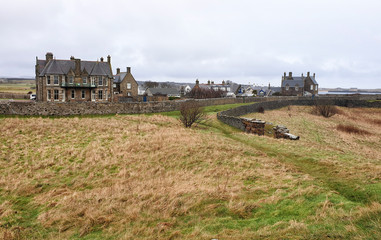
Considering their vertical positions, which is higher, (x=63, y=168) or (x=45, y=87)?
(x=45, y=87)

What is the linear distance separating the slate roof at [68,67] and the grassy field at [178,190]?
3204cm

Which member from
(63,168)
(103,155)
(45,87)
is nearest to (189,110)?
(103,155)

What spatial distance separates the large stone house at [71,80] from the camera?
4906cm

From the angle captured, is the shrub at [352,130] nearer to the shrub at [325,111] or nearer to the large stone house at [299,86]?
the shrub at [325,111]

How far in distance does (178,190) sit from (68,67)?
4834 centimetres

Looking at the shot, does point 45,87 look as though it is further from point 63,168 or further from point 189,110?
point 63,168

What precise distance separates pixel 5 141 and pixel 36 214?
12.9 meters

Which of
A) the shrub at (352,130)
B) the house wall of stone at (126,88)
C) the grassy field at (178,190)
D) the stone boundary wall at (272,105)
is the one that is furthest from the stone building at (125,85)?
the shrub at (352,130)

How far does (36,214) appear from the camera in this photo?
950 cm

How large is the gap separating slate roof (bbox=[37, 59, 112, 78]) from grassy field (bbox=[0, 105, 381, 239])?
105 ft

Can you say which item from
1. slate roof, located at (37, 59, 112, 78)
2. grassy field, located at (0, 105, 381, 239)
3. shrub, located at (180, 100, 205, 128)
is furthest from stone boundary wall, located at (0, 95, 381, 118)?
slate roof, located at (37, 59, 112, 78)

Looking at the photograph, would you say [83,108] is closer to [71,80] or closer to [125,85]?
[71,80]

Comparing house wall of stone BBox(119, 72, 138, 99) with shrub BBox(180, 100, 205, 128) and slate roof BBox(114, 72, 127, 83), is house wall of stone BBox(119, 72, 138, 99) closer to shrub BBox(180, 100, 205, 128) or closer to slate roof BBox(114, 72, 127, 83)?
slate roof BBox(114, 72, 127, 83)

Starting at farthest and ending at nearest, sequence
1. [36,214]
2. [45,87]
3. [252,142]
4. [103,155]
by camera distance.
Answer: [45,87] < [252,142] < [103,155] < [36,214]
